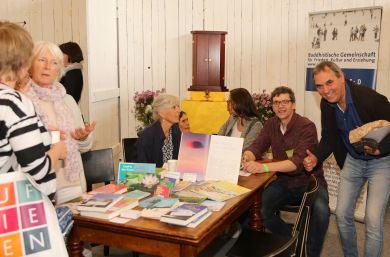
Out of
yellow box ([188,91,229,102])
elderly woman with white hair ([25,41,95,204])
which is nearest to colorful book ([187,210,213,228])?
elderly woman with white hair ([25,41,95,204])

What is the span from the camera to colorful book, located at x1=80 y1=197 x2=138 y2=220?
2039mm

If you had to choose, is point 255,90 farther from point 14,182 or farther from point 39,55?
point 14,182

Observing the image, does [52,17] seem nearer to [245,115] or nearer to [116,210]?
[245,115]

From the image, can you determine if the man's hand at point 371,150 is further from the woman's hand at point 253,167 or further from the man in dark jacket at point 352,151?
the woman's hand at point 253,167

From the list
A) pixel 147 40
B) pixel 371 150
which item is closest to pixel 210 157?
pixel 371 150

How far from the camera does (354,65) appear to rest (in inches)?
168

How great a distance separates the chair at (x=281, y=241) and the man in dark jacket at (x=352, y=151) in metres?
0.49

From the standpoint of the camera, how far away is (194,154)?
2684mm

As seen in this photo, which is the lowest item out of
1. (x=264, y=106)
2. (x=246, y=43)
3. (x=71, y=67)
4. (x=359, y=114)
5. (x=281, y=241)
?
(x=281, y=241)

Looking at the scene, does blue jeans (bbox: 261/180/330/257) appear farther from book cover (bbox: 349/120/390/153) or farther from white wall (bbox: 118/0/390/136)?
white wall (bbox: 118/0/390/136)

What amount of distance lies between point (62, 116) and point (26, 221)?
1079 millimetres

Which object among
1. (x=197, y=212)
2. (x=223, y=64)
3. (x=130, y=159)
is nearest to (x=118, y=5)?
(x=223, y=64)

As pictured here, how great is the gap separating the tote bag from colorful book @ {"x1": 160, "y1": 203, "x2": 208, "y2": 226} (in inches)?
18.5

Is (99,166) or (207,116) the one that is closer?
(99,166)
